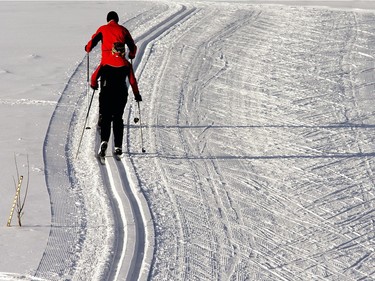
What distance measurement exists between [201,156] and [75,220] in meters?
2.47

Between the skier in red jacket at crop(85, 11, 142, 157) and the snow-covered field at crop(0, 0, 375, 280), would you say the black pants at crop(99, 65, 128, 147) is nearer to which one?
the skier in red jacket at crop(85, 11, 142, 157)

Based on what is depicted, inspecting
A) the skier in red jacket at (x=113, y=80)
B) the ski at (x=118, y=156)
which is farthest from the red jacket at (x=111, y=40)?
the ski at (x=118, y=156)

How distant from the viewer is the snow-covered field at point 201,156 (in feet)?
27.0

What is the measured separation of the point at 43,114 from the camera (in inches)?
480

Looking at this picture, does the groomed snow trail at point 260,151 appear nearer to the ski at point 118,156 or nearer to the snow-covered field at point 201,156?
the snow-covered field at point 201,156

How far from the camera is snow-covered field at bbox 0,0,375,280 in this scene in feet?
27.0

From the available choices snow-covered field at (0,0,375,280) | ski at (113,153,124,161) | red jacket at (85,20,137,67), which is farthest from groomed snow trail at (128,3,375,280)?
red jacket at (85,20,137,67)

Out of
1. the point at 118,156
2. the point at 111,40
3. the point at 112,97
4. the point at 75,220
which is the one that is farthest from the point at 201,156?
the point at 75,220

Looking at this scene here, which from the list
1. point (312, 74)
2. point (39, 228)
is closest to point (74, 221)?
point (39, 228)

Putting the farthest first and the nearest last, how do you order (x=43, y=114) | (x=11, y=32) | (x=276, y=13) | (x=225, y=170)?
1. (x=276, y=13)
2. (x=11, y=32)
3. (x=43, y=114)
4. (x=225, y=170)

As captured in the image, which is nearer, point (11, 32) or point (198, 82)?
point (198, 82)

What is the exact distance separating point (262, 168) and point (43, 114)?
10.5 feet

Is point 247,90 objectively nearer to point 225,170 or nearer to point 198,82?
point 198,82

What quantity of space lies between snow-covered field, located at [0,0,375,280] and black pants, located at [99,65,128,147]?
0.46m
